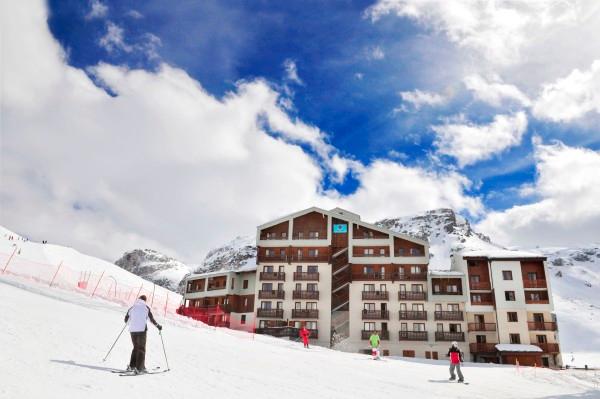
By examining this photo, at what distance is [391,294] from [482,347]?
11.1 meters

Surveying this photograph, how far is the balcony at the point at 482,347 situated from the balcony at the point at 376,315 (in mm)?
9419

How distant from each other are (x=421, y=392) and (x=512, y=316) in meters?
43.2

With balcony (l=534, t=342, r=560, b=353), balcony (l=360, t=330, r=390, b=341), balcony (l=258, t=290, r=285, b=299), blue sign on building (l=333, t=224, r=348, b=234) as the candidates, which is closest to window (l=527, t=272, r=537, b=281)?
balcony (l=534, t=342, r=560, b=353)

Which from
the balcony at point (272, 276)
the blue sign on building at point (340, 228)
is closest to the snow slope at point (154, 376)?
the balcony at point (272, 276)

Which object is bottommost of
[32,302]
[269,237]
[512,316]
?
[32,302]

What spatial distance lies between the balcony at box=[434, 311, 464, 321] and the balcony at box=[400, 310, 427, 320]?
1.36 meters

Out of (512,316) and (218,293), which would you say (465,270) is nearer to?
(512,316)

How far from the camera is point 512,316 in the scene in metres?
50.8

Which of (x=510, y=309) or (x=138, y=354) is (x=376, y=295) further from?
(x=138, y=354)

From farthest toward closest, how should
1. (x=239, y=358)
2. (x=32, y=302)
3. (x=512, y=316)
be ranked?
(x=512, y=316), (x=32, y=302), (x=239, y=358)

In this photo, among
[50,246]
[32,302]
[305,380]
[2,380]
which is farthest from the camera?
[50,246]

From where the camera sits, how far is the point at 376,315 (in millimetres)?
52469

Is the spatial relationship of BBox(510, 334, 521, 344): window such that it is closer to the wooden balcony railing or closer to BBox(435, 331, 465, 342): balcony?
BBox(435, 331, 465, 342): balcony

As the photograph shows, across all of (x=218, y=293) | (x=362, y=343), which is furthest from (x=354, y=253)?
(x=218, y=293)
